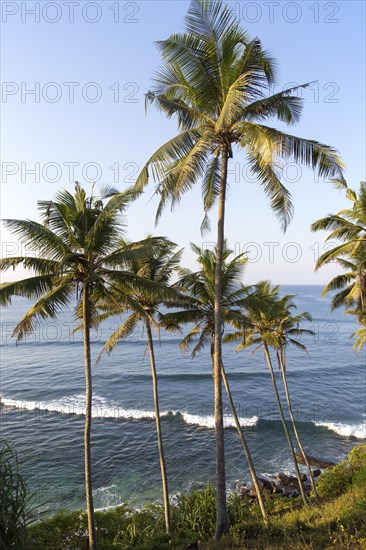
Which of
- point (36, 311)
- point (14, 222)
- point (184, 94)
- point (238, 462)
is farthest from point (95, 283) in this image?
point (238, 462)

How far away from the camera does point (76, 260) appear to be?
11.4 m

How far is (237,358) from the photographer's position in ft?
196

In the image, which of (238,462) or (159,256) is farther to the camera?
(238,462)

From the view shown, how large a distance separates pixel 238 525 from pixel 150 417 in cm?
2544

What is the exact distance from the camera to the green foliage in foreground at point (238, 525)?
8.79 m

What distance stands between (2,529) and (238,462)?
23.3 m

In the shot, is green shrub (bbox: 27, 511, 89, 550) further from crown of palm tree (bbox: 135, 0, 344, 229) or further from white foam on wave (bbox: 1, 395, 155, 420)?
white foam on wave (bbox: 1, 395, 155, 420)

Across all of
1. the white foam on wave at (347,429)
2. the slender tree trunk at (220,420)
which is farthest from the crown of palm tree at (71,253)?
the white foam on wave at (347,429)

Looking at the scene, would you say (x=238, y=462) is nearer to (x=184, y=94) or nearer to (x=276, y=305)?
(x=276, y=305)

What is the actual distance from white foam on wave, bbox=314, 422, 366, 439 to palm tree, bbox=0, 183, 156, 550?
27063mm

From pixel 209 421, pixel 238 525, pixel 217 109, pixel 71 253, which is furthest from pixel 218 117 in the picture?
pixel 209 421

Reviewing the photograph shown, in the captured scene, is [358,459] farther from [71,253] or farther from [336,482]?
[71,253]

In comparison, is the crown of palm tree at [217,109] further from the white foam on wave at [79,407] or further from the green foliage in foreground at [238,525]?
the white foam on wave at [79,407]

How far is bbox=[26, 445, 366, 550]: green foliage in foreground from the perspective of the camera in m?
8.79
